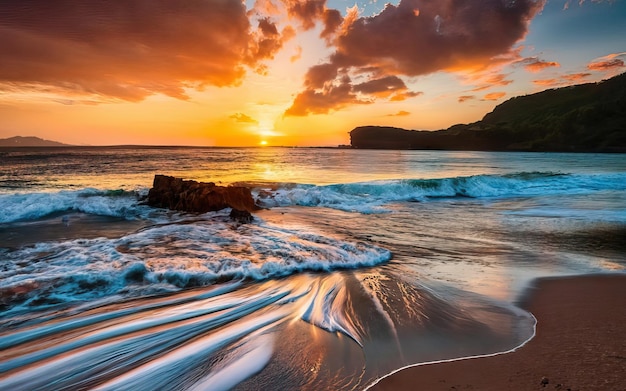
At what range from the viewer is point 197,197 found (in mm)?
11562

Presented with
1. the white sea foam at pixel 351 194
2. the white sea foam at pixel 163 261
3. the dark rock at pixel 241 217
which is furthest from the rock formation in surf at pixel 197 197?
the white sea foam at pixel 163 261

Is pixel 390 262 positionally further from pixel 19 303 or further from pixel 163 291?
pixel 19 303

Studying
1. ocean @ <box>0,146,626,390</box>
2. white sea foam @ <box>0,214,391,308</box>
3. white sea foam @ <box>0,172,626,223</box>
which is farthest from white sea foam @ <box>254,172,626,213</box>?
white sea foam @ <box>0,214,391,308</box>

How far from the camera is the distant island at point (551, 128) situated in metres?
84.7

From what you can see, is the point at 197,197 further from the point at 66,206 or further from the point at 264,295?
the point at 264,295

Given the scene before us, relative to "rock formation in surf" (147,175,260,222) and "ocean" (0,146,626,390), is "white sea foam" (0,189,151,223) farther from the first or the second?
"rock formation in surf" (147,175,260,222)

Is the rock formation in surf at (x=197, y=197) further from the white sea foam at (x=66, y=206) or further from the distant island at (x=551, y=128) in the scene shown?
the distant island at (x=551, y=128)

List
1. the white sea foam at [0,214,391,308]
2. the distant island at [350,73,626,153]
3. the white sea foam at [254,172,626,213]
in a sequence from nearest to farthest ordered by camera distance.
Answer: the white sea foam at [0,214,391,308], the white sea foam at [254,172,626,213], the distant island at [350,73,626,153]

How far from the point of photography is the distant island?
278ft

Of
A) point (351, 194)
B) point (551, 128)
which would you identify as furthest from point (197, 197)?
point (551, 128)

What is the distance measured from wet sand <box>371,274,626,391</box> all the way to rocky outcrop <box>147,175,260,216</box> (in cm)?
868

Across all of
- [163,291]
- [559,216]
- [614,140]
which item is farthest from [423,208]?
[614,140]

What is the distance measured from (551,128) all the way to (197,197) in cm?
11629

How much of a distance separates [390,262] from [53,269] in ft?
18.8
